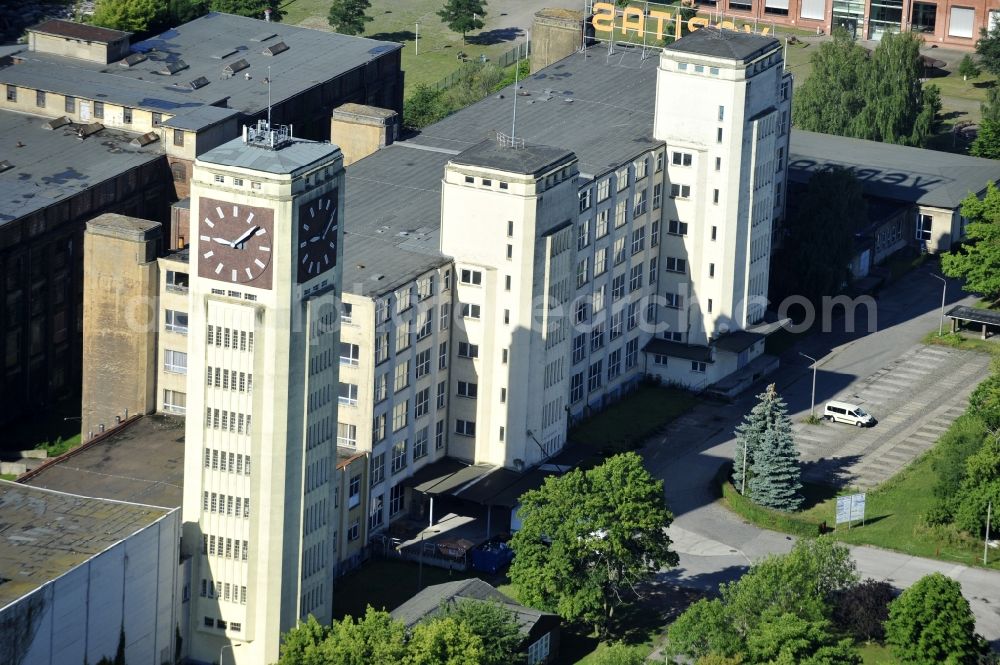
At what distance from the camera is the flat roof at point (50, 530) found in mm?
131000

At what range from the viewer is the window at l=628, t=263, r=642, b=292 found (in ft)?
602

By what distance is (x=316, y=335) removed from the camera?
13875cm

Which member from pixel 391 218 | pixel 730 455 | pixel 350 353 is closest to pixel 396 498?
pixel 350 353

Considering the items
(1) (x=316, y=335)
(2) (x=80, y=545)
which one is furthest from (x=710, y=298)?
(2) (x=80, y=545)

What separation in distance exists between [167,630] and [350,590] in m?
15.9

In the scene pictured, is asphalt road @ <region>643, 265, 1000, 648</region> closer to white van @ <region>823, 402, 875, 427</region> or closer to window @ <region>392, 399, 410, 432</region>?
white van @ <region>823, 402, 875, 427</region>

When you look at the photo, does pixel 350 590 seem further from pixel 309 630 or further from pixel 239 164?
pixel 239 164

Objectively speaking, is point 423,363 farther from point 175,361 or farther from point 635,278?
point 635,278

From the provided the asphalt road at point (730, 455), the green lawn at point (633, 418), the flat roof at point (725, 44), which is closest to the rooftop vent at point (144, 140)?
the flat roof at point (725, 44)

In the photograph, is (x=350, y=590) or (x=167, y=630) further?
→ (x=350, y=590)

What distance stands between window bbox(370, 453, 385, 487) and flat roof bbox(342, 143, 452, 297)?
11.2m

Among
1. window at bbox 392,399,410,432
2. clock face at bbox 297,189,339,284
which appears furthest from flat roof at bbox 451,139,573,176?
clock face at bbox 297,189,339,284

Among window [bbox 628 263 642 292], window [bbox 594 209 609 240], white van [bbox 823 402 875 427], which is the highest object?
window [bbox 594 209 609 240]

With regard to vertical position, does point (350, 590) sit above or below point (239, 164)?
below
